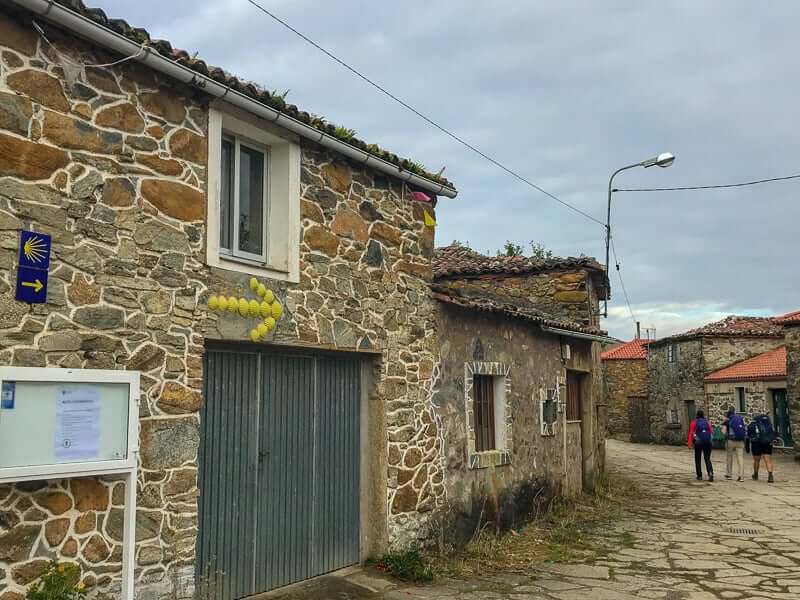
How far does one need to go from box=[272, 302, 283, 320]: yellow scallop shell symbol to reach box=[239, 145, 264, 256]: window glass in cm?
53

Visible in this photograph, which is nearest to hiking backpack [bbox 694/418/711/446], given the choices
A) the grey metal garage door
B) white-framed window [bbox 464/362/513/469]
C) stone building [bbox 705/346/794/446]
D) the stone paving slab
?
the stone paving slab

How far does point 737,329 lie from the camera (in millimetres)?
28891

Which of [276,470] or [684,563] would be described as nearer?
[276,470]

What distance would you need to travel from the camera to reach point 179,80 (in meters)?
5.44

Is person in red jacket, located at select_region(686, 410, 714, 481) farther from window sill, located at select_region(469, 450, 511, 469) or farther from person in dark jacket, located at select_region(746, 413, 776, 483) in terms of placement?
window sill, located at select_region(469, 450, 511, 469)

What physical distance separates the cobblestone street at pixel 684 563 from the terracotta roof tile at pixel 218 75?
4.13 meters

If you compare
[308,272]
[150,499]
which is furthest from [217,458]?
[308,272]

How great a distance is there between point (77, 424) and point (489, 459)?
239 inches

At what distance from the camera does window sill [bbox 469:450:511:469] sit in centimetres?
903

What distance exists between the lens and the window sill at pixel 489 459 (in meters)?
9.03

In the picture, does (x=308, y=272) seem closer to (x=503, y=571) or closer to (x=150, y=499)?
(x=150, y=499)

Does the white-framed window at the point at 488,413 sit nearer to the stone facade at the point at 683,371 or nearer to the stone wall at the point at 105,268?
the stone wall at the point at 105,268

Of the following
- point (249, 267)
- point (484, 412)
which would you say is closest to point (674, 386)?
point (484, 412)

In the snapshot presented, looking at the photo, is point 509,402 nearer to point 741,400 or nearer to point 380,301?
point 380,301
